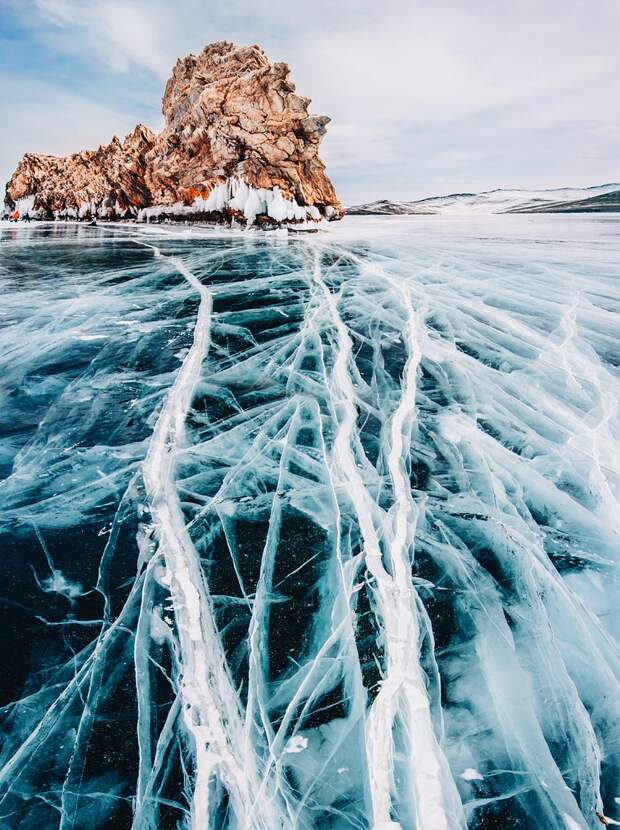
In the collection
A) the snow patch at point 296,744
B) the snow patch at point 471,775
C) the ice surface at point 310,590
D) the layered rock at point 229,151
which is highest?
the layered rock at point 229,151

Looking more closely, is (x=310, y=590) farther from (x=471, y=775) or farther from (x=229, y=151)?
(x=229, y=151)

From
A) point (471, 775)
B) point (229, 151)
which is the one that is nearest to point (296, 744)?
point (471, 775)

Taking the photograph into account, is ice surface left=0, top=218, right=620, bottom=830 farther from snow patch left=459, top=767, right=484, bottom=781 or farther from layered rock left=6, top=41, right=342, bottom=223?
layered rock left=6, top=41, right=342, bottom=223

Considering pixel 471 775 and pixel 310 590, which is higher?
pixel 310 590

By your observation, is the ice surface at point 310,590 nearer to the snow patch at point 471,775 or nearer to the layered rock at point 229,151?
the snow patch at point 471,775

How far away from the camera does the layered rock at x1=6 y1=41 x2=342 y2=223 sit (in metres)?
26.6

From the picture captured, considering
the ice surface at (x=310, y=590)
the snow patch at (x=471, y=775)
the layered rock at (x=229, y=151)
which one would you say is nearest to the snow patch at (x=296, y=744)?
the ice surface at (x=310, y=590)

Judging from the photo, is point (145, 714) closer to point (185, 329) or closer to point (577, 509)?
point (577, 509)

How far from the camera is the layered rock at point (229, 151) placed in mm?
26562

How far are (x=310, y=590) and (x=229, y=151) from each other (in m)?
31.2

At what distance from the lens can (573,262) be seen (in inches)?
403

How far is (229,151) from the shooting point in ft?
89.2

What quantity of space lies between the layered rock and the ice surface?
80.4 feet

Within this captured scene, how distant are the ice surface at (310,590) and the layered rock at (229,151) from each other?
80.4ft
